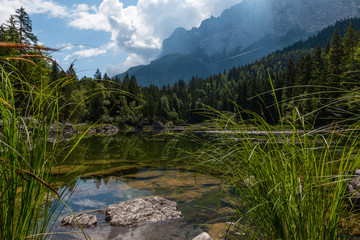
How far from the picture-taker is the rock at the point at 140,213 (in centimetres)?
547

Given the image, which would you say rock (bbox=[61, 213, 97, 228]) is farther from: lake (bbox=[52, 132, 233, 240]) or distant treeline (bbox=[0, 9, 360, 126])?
distant treeline (bbox=[0, 9, 360, 126])

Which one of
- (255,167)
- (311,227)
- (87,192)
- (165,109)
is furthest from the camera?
(165,109)

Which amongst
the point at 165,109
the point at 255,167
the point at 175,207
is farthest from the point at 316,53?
the point at 165,109

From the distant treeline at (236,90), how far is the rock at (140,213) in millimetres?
2647

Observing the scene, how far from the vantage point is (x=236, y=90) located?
9181 centimetres

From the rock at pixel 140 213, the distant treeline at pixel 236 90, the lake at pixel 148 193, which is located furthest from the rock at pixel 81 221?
the distant treeline at pixel 236 90

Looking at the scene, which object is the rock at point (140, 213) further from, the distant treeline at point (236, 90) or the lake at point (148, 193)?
the distant treeline at point (236, 90)

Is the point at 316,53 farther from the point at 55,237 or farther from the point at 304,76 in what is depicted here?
the point at 55,237

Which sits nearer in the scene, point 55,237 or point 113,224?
point 55,237

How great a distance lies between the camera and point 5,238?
1.13 m

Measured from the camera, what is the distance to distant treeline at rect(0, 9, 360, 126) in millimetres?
1496

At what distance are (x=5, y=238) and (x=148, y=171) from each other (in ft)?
34.2

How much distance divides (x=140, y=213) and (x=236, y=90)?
3595 inches

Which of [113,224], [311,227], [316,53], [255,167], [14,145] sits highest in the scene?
[316,53]
